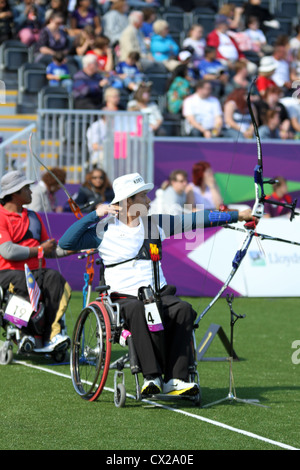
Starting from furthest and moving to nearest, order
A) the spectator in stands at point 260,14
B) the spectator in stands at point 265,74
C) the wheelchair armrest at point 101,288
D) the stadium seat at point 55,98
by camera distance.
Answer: the spectator in stands at point 260,14
the spectator in stands at point 265,74
the stadium seat at point 55,98
the wheelchair armrest at point 101,288

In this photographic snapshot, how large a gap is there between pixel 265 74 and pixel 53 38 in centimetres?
361

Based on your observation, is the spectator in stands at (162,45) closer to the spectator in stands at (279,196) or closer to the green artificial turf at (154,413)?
the spectator in stands at (279,196)

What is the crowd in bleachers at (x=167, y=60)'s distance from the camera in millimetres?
Result: 16141

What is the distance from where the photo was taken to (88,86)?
620 inches

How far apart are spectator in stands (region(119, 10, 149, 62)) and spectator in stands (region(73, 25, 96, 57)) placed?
1.59 feet

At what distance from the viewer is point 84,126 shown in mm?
14742

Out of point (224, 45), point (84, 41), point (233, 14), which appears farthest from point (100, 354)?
point (233, 14)

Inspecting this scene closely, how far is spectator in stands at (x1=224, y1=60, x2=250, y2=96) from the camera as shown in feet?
57.2

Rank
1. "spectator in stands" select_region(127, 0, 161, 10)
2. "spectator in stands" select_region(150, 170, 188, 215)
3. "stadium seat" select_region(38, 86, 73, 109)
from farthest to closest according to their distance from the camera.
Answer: "spectator in stands" select_region(127, 0, 161, 10) < "stadium seat" select_region(38, 86, 73, 109) < "spectator in stands" select_region(150, 170, 188, 215)

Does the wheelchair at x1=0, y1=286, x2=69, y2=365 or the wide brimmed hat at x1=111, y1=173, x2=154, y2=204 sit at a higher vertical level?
the wide brimmed hat at x1=111, y1=173, x2=154, y2=204

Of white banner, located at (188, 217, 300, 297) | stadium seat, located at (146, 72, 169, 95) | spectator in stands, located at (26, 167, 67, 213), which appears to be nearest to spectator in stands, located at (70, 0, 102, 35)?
stadium seat, located at (146, 72, 169, 95)

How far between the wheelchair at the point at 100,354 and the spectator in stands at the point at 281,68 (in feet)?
38.4

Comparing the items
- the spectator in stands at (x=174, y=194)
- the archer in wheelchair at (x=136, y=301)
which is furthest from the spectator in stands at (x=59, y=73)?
the archer in wheelchair at (x=136, y=301)

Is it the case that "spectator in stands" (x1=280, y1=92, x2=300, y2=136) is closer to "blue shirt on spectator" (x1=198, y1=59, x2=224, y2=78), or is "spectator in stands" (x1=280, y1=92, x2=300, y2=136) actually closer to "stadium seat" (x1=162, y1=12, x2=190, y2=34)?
"blue shirt on spectator" (x1=198, y1=59, x2=224, y2=78)
